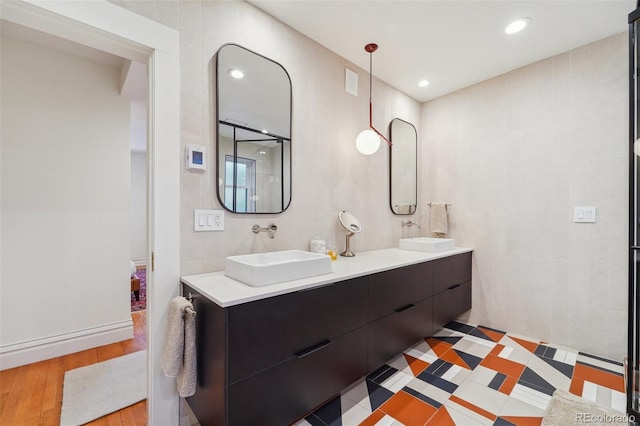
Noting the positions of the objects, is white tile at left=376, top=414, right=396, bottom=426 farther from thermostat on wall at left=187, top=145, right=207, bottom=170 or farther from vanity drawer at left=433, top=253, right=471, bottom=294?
thermostat on wall at left=187, top=145, right=207, bottom=170

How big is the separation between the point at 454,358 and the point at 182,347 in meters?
1.97

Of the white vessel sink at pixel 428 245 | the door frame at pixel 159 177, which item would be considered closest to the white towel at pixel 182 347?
the door frame at pixel 159 177

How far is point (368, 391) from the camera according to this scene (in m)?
1.82

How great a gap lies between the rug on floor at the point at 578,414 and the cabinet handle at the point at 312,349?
1.24 metres

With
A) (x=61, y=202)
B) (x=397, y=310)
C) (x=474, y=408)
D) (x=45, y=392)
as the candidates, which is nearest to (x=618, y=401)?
(x=474, y=408)

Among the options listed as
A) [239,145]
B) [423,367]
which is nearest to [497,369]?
[423,367]

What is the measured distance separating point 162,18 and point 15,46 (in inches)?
70.1

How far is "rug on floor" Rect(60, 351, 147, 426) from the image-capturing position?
5.47 feet

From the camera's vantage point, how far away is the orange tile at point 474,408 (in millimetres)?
1582

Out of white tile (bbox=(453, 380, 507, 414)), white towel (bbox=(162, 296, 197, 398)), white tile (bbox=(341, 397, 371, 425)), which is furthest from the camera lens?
white tile (bbox=(453, 380, 507, 414))

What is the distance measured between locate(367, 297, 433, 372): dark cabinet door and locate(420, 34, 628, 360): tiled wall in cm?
101

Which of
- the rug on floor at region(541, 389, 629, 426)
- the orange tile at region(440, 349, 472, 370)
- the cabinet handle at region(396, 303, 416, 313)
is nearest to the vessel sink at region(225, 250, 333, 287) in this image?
the cabinet handle at region(396, 303, 416, 313)

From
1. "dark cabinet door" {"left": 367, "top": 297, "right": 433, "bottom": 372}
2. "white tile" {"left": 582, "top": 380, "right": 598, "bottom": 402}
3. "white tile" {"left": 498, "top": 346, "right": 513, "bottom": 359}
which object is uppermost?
"dark cabinet door" {"left": 367, "top": 297, "right": 433, "bottom": 372}

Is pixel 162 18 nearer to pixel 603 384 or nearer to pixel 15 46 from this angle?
pixel 15 46
